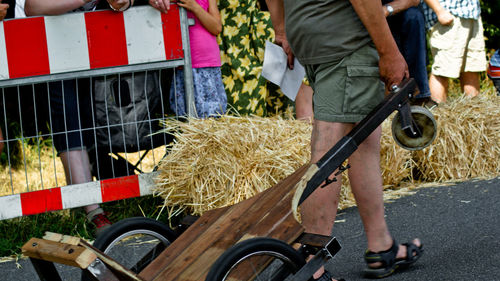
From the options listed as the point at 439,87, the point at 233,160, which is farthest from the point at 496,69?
the point at 233,160

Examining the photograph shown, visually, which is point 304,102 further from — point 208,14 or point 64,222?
point 64,222

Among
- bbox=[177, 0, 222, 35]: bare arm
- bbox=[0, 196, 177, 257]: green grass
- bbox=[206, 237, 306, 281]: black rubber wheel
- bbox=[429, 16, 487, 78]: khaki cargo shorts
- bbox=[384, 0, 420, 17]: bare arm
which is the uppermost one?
bbox=[177, 0, 222, 35]: bare arm

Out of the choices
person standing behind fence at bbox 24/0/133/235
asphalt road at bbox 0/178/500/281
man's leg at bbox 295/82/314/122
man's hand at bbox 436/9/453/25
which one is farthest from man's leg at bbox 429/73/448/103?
person standing behind fence at bbox 24/0/133/235

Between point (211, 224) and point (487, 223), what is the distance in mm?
1918

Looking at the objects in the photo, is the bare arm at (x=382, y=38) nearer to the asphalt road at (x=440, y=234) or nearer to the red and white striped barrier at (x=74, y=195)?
the asphalt road at (x=440, y=234)

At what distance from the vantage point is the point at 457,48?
673 centimetres

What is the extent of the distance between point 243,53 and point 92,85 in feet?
4.26

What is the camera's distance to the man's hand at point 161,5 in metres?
4.65

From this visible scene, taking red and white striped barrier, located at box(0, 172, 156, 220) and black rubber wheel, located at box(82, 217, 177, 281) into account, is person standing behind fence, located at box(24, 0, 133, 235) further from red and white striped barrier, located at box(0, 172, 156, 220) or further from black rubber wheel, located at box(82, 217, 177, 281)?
black rubber wheel, located at box(82, 217, 177, 281)

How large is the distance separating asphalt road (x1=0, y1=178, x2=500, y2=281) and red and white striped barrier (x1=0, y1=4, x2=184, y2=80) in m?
1.22

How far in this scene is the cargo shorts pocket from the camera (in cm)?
301

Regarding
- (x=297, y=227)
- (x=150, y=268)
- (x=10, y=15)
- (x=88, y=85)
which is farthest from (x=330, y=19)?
(x=10, y=15)

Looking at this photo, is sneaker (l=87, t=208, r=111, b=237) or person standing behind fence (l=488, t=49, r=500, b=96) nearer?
sneaker (l=87, t=208, r=111, b=237)

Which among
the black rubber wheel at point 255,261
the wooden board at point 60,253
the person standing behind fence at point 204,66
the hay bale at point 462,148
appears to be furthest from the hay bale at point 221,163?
the wooden board at point 60,253
